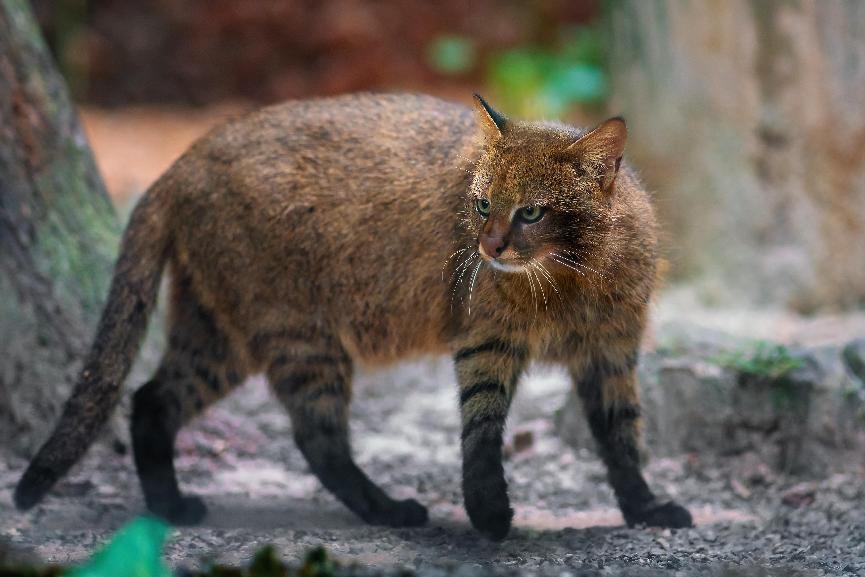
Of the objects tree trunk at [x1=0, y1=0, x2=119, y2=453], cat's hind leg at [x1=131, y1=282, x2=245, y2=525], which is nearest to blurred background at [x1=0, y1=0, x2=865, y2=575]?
tree trunk at [x1=0, y1=0, x2=119, y2=453]

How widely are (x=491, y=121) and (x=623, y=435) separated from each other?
1.67 meters

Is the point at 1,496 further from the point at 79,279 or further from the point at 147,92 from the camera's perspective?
the point at 147,92

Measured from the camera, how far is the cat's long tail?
522 centimetres

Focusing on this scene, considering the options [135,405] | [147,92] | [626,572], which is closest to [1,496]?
[135,405]

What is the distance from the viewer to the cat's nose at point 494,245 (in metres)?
4.56

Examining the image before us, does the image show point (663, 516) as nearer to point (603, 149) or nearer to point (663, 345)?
point (663, 345)

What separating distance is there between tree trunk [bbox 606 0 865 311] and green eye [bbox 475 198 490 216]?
383 cm

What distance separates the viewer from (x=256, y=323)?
5.49 metres

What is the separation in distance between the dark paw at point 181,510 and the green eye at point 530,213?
7.27 feet

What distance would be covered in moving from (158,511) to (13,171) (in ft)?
6.53

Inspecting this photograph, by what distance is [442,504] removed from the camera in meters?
5.89

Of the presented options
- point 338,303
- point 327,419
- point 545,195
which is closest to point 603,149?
point 545,195

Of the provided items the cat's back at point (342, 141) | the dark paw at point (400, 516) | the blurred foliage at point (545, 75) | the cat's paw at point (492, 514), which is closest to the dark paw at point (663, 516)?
the cat's paw at point (492, 514)

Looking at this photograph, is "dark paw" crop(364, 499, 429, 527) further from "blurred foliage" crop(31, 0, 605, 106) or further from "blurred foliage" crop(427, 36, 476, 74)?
"blurred foliage" crop(31, 0, 605, 106)
